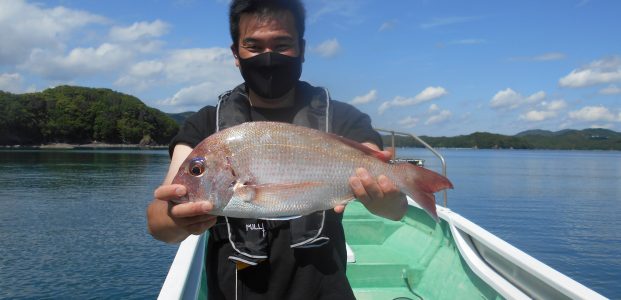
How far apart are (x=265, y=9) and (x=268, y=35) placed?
0.17 metres

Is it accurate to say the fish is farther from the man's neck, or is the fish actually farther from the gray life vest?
the man's neck

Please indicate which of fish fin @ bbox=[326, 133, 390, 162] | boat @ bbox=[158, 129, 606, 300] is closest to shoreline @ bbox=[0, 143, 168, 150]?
boat @ bbox=[158, 129, 606, 300]

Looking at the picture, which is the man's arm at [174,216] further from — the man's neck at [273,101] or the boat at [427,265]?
the boat at [427,265]

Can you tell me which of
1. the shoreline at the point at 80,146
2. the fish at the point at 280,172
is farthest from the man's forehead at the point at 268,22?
the shoreline at the point at 80,146

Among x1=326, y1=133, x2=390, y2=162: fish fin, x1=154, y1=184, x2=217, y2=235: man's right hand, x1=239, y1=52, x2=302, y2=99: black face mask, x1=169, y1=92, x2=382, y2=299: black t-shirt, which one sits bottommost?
x1=169, y1=92, x2=382, y2=299: black t-shirt

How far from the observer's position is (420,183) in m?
2.63

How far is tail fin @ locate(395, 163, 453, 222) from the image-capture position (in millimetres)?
2621

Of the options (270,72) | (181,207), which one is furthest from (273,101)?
(181,207)

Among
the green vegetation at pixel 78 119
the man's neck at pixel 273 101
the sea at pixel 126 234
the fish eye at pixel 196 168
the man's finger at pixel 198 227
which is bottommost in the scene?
the sea at pixel 126 234

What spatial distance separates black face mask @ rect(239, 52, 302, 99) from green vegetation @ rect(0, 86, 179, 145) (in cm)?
14038

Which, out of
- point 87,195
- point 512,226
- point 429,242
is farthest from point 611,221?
point 87,195

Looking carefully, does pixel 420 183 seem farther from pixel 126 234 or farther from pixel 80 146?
pixel 80 146

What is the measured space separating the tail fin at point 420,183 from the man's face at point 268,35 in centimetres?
111

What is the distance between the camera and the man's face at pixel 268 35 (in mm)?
2992
